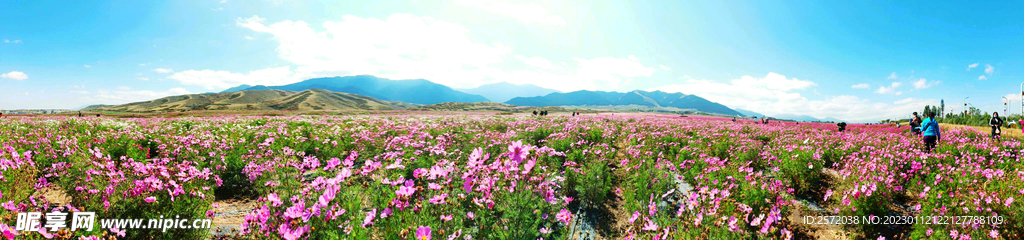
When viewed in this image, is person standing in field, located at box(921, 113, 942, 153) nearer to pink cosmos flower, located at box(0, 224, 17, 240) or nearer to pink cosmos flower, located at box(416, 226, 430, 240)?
pink cosmos flower, located at box(416, 226, 430, 240)

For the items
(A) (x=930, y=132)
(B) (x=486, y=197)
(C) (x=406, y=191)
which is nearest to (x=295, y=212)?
(C) (x=406, y=191)

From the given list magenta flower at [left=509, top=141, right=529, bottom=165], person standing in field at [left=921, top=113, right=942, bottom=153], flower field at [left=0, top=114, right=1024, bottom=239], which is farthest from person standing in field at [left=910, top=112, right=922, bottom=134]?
magenta flower at [left=509, top=141, right=529, bottom=165]

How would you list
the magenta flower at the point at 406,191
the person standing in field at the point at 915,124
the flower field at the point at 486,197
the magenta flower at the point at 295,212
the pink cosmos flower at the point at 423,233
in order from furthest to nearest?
1. the person standing in field at the point at 915,124
2. the flower field at the point at 486,197
3. the magenta flower at the point at 406,191
4. the magenta flower at the point at 295,212
5. the pink cosmos flower at the point at 423,233

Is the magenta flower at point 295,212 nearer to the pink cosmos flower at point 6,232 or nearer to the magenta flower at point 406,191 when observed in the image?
the magenta flower at point 406,191

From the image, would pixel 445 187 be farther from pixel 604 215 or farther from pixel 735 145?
pixel 735 145

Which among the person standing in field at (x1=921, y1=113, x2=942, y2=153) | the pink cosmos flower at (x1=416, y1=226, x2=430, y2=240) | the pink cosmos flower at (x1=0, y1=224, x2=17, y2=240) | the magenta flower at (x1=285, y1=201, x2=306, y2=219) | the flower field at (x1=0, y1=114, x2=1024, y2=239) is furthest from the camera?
the person standing in field at (x1=921, y1=113, x2=942, y2=153)

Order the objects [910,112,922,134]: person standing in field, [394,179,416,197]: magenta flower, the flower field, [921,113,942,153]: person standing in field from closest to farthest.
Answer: [394,179,416,197]: magenta flower
the flower field
[921,113,942,153]: person standing in field
[910,112,922,134]: person standing in field

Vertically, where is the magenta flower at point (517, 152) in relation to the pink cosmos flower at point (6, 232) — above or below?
above

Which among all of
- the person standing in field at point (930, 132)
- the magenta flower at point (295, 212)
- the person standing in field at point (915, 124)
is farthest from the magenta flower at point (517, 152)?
the person standing in field at point (915, 124)

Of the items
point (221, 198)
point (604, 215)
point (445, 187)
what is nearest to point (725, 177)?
point (604, 215)

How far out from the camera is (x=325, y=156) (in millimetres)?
8172

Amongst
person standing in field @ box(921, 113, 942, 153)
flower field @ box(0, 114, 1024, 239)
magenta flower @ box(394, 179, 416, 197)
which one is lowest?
flower field @ box(0, 114, 1024, 239)

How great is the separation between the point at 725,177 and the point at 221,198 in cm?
843

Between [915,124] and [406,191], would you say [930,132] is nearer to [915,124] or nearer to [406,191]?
[915,124]
